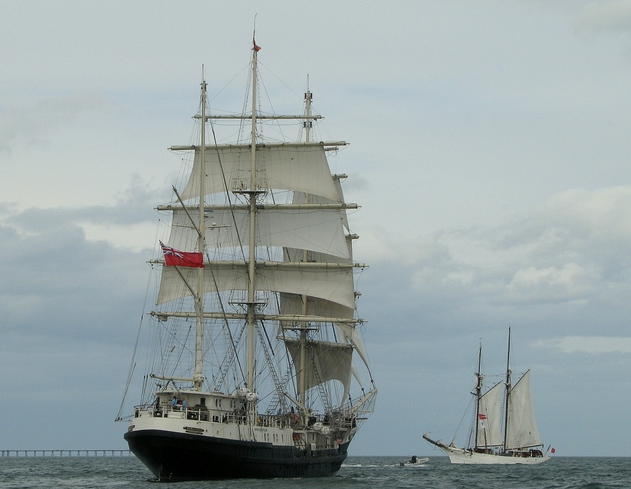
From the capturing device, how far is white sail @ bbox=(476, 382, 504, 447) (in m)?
135

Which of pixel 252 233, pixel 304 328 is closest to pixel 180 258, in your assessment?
pixel 252 233

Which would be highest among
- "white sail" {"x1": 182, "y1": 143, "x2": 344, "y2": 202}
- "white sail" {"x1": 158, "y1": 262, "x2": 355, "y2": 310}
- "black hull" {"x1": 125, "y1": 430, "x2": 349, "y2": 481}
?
"white sail" {"x1": 182, "y1": 143, "x2": 344, "y2": 202}

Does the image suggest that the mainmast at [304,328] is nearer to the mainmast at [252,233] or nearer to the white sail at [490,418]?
the mainmast at [252,233]

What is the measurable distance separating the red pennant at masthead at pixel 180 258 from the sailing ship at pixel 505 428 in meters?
69.7

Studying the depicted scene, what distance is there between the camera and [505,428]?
13575cm

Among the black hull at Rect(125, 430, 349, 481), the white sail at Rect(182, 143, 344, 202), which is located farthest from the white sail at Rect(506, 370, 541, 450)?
the black hull at Rect(125, 430, 349, 481)

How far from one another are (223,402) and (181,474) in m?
5.83

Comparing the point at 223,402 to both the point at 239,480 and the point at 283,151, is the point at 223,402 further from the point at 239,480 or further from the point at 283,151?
the point at 283,151

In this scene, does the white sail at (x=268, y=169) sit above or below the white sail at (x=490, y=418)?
above

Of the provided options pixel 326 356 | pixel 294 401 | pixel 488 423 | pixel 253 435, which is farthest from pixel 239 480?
pixel 488 423

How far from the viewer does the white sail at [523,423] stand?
134 m

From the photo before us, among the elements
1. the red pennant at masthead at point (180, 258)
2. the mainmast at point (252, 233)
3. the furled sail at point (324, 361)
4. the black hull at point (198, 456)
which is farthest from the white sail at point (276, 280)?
the black hull at point (198, 456)

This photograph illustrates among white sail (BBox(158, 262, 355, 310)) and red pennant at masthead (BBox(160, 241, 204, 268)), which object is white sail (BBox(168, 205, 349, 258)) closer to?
white sail (BBox(158, 262, 355, 310))

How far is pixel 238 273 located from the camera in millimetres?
86688
